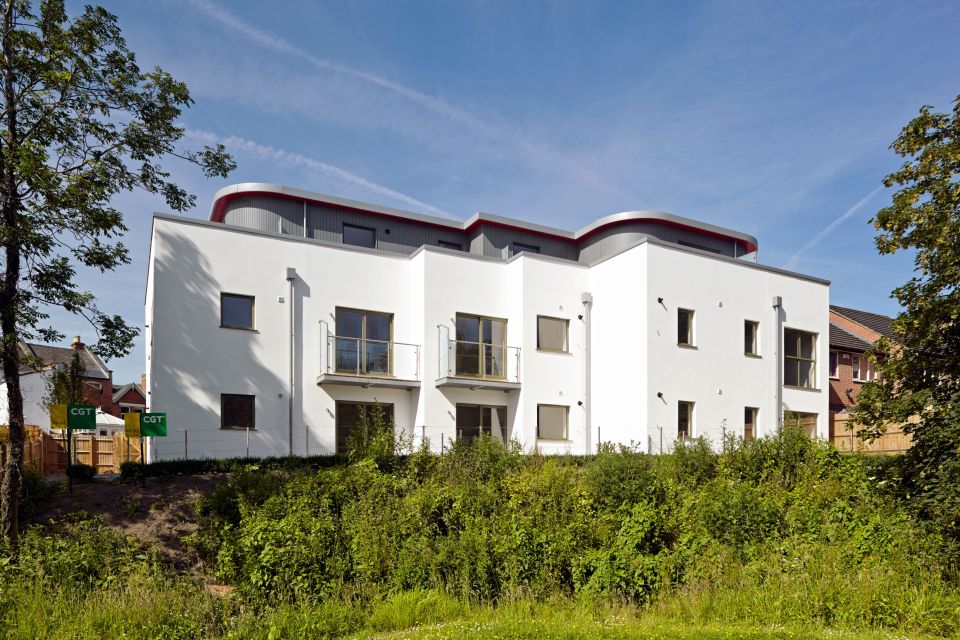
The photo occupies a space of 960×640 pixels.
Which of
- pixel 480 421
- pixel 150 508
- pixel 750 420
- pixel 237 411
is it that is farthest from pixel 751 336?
pixel 150 508

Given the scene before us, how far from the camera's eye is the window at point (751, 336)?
→ 22000 millimetres

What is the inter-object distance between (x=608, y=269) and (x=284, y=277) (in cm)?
968

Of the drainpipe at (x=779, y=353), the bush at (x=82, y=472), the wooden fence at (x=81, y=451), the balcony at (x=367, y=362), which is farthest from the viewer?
the drainpipe at (x=779, y=353)

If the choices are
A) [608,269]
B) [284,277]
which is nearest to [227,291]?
[284,277]

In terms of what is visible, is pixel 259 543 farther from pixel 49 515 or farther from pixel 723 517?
pixel 723 517

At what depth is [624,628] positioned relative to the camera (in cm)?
775

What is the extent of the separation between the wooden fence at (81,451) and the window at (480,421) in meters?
8.84

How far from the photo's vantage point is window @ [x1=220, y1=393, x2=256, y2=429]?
1739 cm

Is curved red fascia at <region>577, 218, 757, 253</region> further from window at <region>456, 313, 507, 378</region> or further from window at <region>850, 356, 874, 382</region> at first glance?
window at <region>850, 356, 874, 382</region>

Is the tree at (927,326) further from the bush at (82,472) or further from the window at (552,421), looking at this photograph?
the bush at (82,472)

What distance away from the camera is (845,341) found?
3047 centimetres

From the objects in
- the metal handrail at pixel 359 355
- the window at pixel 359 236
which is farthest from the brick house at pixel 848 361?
the window at pixel 359 236

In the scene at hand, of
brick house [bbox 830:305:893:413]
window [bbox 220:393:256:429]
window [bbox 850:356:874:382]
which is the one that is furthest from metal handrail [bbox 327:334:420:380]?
window [bbox 850:356:874:382]

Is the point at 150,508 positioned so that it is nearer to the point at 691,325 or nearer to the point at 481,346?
the point at 481,346
